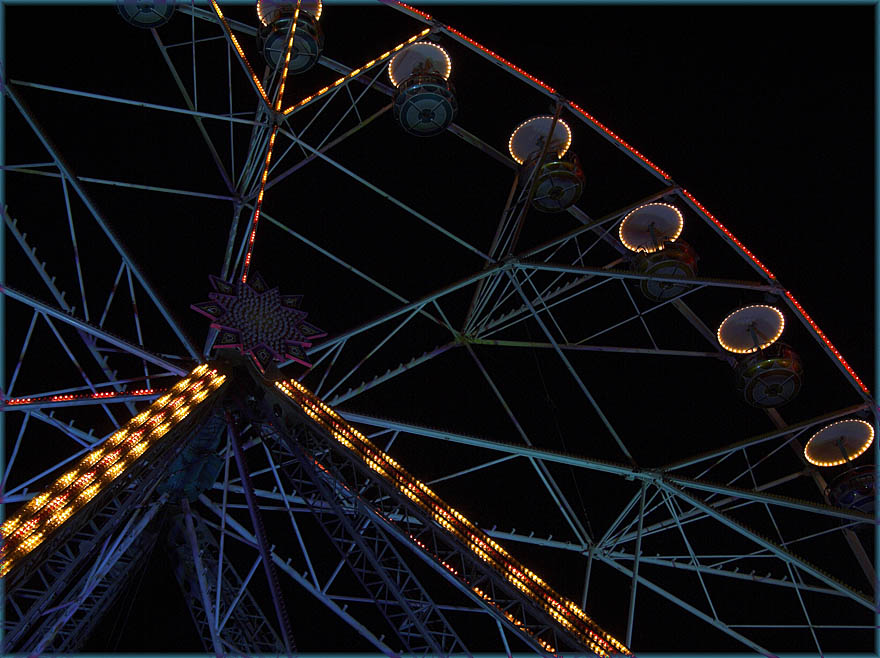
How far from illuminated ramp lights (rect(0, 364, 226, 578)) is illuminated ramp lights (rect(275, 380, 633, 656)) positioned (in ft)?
3.77

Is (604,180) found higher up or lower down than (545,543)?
higher up

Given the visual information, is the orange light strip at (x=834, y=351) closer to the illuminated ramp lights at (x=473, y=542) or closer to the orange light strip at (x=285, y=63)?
the illuminated ramp lights at (x=473, y=542)

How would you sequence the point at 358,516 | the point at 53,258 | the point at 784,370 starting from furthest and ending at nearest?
the point at 53,258
the point at 784,370
the point at 358,516

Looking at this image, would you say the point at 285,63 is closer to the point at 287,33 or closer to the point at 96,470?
the point at 287,33

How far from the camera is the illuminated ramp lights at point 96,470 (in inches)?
304

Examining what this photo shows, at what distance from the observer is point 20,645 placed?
496 inches

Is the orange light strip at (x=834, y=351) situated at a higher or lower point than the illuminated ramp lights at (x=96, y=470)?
higher

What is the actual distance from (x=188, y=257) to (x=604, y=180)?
7.88 m

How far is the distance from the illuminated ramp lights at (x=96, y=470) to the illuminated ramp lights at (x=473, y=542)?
1.15m

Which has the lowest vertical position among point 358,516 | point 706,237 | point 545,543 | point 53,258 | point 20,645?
point 20,645

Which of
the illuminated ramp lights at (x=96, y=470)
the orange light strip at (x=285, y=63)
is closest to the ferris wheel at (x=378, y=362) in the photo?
the illuminated ramp lights at (x=96, y=470)

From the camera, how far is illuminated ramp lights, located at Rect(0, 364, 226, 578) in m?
7.71

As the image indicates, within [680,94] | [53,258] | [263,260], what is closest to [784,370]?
[680,94]

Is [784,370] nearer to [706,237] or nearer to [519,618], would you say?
[706,237]
